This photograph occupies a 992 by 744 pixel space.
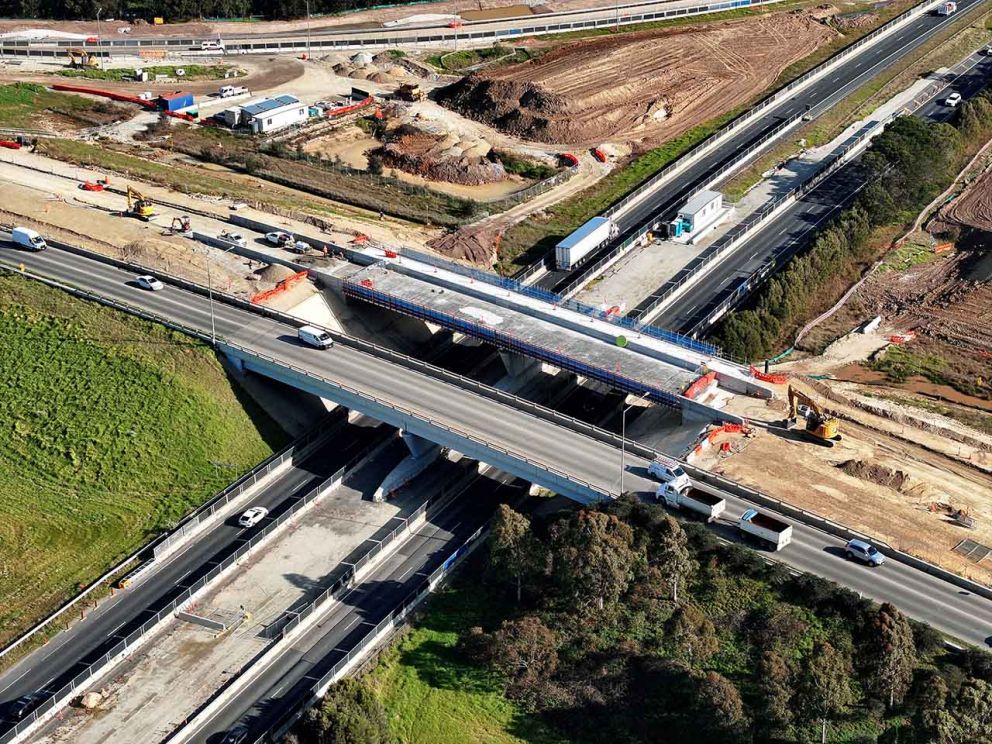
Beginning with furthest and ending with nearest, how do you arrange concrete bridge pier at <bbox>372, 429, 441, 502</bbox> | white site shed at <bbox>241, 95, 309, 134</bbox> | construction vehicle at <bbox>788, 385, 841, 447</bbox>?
white site shed at <bbox>241, 95, 309, 134</bbox>
concrete bridge pier at <bbox>372, 429, 441, 502</bbox>
construction vehicle at <bbox>788, 385, 841, 447</bbox>

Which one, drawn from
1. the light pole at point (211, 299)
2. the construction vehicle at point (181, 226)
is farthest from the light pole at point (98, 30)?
the light pole at point (211, 299)

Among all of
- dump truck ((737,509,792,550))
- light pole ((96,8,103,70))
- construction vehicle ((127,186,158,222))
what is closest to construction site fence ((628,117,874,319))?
dump truck ((737,509,792,550))

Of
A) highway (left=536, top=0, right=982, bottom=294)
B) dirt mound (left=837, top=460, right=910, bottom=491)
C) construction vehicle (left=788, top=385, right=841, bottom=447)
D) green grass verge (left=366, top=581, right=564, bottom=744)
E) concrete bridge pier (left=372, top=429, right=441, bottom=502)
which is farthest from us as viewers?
highway (left=536, top=0, right=982, bottom=294)

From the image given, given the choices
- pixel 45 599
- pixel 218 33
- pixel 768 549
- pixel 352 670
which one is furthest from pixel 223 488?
pixel 218 33

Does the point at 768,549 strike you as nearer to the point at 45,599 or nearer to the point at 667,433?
the point at 667,433

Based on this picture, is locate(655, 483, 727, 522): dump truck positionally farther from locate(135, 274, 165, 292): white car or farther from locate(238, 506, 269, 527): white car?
locate(135, 274, 165, 292): white car

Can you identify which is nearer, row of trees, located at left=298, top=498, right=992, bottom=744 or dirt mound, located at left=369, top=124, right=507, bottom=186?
row of trees, located at left=298, top=498, right=992, bottom=744

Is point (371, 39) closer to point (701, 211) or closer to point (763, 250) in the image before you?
point (701, 211)
